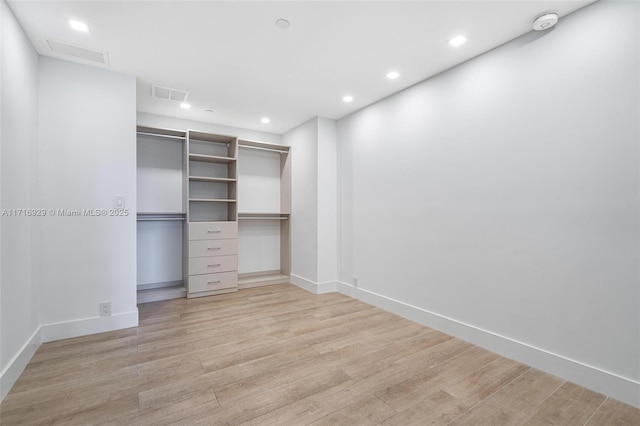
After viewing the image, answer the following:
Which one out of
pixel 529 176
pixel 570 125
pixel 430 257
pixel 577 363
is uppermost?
pixel 570 125

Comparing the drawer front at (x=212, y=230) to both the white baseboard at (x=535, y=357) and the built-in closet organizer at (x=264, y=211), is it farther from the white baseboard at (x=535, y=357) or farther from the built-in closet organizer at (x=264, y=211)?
the white baseboard at (x=535, y=357)

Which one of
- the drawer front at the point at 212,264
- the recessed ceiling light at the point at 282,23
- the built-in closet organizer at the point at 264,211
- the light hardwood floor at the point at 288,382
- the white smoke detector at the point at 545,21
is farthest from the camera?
the built-in closet organizer at the point at 264,211

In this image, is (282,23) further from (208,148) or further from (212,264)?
(212,264)

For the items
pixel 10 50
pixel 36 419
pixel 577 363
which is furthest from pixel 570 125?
pixel 10 50

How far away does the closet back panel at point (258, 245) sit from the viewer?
16.0 ft

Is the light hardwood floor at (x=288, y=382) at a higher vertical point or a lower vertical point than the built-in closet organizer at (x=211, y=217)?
lower

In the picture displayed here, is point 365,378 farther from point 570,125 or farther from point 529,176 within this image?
point 570,125

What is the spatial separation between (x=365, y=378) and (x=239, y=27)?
2760mm

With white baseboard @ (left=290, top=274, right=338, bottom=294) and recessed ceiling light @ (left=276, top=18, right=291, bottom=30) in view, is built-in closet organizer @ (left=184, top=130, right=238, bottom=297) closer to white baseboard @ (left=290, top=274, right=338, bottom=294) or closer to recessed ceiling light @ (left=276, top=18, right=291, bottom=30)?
white baseboard @ (left=290, top=274, right=338, bottom=294)

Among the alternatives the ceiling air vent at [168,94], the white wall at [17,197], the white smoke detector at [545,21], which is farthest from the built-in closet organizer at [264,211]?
the white smoke detector at [545,21]

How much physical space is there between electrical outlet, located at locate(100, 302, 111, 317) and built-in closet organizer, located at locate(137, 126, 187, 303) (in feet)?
3.72

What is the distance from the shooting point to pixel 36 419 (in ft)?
5.28

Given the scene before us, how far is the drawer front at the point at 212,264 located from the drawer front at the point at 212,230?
0.30 metres

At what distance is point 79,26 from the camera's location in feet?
7.20
